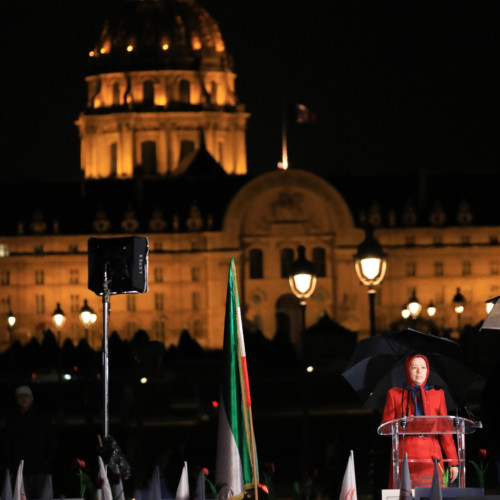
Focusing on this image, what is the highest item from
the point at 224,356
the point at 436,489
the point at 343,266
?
the point at 343,266

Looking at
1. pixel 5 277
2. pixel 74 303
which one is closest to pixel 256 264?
pixel 74 303

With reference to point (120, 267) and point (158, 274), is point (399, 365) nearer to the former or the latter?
point (120, 267)

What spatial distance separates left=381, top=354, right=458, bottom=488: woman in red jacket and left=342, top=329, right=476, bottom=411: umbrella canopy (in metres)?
0.71

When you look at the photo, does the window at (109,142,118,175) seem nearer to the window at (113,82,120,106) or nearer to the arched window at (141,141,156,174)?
the arched window at (141,141,156,174)

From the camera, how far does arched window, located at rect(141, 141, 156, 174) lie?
132375 mm

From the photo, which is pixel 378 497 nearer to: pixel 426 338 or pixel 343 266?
pixel 426 338

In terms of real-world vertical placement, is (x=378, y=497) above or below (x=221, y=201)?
below

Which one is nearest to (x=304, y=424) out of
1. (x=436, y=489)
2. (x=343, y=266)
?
(x=436, y=489)

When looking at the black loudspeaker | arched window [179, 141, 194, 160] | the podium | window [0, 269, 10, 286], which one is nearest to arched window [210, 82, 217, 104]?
arched window [179, 141, 194, 160]

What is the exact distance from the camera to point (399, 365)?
55.0ft

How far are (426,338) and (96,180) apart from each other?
331 ft

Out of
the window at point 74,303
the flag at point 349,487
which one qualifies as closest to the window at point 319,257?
the window at point 74,303

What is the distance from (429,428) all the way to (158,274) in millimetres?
94243

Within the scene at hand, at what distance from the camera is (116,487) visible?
14.2m
